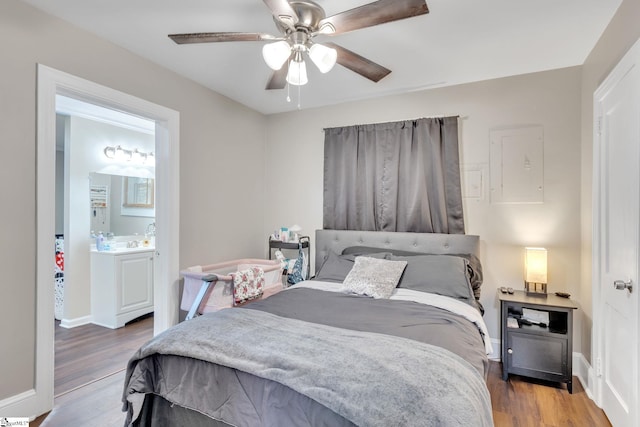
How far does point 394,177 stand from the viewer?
3383mm

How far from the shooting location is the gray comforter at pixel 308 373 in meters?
1.14

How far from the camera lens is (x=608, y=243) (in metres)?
2.16

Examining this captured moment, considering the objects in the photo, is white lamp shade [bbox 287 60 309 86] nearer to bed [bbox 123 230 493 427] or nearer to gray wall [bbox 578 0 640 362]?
bed [bbox 123 230 493 427]

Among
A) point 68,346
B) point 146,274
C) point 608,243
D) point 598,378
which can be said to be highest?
point 608,243

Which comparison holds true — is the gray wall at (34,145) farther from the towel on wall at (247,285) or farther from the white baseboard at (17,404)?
the towel on wall at (247,285)

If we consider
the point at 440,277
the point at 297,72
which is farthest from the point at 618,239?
the point at 297,72

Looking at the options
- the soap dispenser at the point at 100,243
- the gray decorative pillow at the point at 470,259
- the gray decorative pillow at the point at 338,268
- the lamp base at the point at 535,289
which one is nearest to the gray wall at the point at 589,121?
the lamp base at the point at 535,289

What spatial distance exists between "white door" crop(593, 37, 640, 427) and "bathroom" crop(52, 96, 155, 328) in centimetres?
462

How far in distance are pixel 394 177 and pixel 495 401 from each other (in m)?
2.09

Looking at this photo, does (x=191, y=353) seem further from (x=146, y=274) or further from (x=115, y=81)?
(x=146, y=274)

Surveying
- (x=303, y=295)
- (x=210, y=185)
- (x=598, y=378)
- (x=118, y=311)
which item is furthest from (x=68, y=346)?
(x=598, y=378)

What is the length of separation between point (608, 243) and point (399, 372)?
1907mm

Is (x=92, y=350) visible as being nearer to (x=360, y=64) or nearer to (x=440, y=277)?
(x=440, y=277)

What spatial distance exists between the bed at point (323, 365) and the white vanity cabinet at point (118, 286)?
8.16 ft
